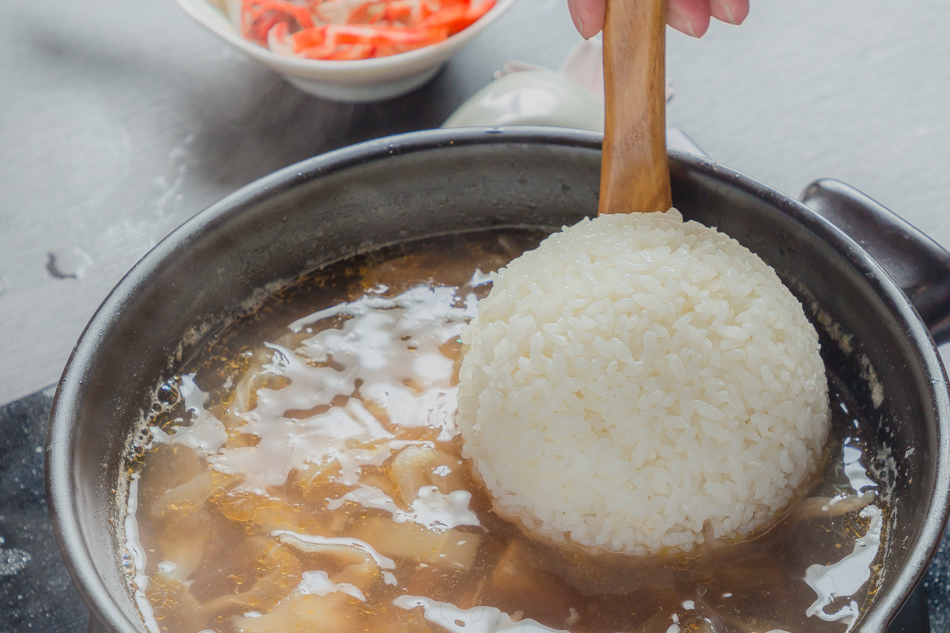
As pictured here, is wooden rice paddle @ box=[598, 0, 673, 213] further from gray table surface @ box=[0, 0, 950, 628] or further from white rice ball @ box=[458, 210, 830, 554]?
gray table surface @ box=[0, 0, 950, 628]

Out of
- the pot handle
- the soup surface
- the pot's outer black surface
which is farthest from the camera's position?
the pot handle

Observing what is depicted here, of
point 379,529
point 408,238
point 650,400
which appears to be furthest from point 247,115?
point 650,400

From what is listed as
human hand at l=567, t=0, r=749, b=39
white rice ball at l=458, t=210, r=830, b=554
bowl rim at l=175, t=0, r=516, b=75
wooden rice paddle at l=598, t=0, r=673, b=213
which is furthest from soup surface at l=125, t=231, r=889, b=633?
bowl rim at l=175, t=0, r=516, b=75

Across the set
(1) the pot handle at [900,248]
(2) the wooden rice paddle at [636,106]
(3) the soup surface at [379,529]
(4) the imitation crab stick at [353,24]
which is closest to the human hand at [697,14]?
(2) the wooden rice paddle at [636,106]

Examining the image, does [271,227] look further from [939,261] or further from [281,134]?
[939,261]

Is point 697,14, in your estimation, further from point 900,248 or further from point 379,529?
point 379,529

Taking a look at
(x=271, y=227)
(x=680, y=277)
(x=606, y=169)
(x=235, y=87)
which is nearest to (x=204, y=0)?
(x=235, y=87)
